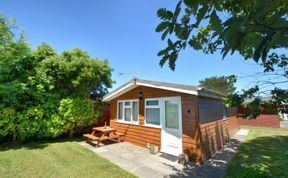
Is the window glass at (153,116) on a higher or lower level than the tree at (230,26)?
lower

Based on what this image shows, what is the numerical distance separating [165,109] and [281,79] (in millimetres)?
4908

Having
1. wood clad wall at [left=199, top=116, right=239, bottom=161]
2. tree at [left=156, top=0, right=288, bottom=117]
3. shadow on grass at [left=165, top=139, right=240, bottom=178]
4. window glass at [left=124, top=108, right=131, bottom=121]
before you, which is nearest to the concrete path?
shadow on grass at [left=165, top=139, right=240, bottom=178]

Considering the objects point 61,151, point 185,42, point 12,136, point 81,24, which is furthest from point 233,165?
point 12,136

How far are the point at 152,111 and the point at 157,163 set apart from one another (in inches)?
102

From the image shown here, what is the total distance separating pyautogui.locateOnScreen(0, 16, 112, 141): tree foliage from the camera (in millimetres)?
7750

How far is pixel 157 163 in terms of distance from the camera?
5969mm

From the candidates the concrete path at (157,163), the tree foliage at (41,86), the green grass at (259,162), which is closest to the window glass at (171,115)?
the concrete path at (157,163)

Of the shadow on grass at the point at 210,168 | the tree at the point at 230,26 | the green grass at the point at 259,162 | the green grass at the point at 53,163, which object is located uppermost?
the tree at the point at 230,26

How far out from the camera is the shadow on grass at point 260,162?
16.5ft

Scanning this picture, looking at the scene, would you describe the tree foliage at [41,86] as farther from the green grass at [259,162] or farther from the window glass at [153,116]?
the green grass at [259,162]

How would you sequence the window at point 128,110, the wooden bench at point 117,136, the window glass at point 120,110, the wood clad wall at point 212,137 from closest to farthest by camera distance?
the wood clad wall at point 212,137, the window at point 128,110, the wooden bench at point 117,136, the window glass at point 120,110

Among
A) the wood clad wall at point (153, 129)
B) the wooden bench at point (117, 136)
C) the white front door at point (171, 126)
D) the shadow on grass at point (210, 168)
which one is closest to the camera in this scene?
the shadow on grass at point (210, 168)

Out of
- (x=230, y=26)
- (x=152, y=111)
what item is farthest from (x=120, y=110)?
(x=230, y=26)

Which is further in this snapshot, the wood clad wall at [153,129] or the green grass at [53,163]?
the wood clad wall at [153,129]
